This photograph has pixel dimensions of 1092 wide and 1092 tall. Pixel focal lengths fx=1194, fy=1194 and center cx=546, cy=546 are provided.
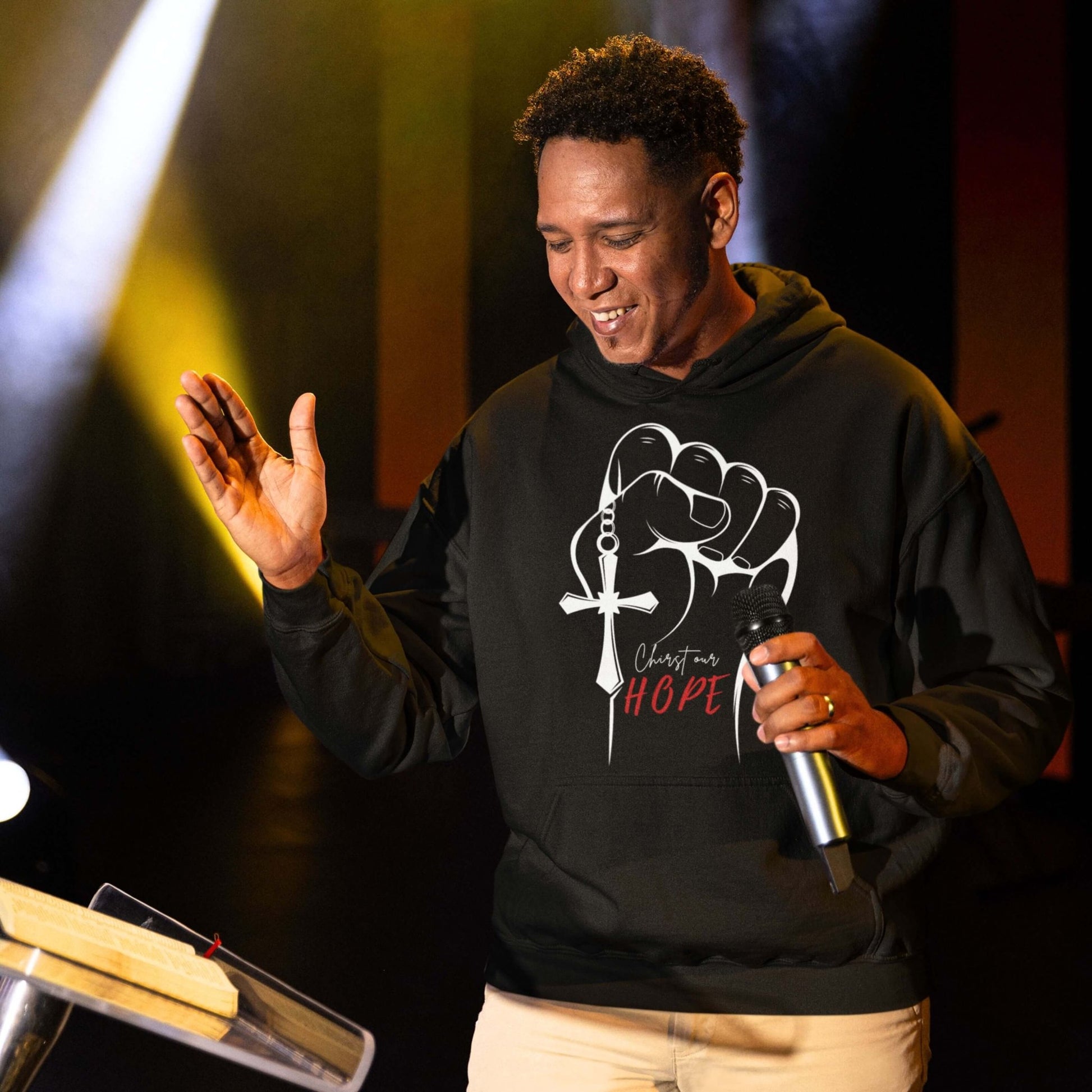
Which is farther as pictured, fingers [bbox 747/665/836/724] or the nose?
the nose

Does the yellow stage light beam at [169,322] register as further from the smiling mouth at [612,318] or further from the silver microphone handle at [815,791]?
the silver microphone handle at [815,791]

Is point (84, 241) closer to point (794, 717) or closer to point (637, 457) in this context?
point (637, 457)

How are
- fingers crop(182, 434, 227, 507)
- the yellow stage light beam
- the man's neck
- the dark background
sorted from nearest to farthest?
fingers crop(182, 434, 227, 507), the man's neck, the dark background, the yellow stage light beam

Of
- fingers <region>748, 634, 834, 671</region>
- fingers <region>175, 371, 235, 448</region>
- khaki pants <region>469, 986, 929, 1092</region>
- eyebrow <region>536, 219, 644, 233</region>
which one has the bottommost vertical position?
khaki pants <region>469, 986, 929, 1092</region>

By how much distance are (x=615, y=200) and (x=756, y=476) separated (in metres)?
0.32

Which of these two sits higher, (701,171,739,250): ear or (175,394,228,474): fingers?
(701,171,739,250): ear

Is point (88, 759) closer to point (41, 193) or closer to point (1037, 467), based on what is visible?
point (41, 193)

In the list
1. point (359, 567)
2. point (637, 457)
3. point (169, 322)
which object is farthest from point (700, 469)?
point (359, 567)

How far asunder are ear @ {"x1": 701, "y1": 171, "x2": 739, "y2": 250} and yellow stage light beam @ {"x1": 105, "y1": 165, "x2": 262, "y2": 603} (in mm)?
3268

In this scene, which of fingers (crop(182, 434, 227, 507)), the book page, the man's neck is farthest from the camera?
the man's neck

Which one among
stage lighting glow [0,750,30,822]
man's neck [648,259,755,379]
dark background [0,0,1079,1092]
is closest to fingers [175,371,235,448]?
man's neck [648,259,755,379]

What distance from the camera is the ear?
1.33 m

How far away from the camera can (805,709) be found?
0.88 m

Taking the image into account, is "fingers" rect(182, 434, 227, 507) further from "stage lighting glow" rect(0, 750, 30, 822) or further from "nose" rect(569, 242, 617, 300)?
"stage lighting glow" rect(0, 750, 30, 822)
